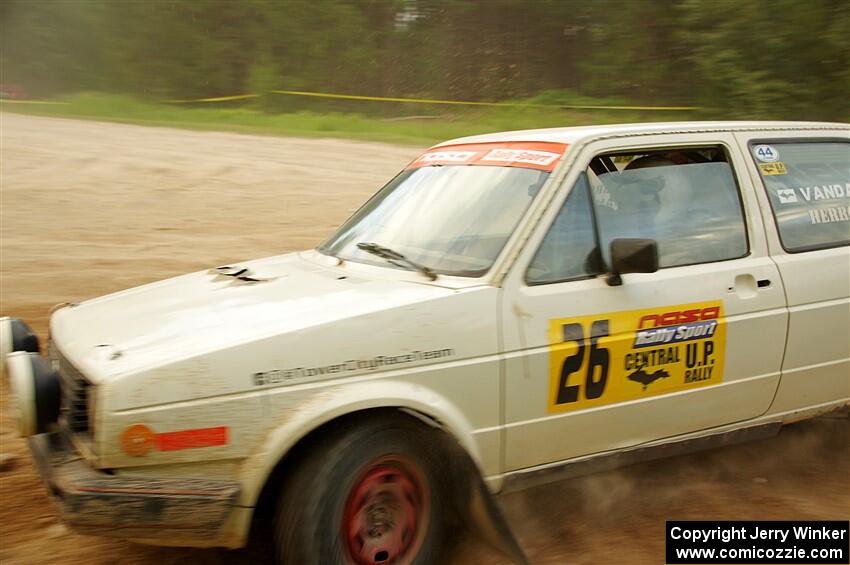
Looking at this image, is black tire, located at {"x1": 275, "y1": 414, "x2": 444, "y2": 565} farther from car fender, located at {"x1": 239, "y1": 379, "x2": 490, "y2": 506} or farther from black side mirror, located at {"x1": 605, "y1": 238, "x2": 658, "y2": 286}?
black side mirror, located at {"x1": 605, "y1": 238, "x2": 658, "y2": 286}

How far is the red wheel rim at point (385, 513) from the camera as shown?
129 inches

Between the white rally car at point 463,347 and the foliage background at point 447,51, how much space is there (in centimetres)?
1753

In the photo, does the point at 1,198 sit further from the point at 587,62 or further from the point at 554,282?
the point at 587,62

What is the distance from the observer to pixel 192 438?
10.0 feet

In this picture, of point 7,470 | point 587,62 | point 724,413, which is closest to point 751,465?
point 724,413

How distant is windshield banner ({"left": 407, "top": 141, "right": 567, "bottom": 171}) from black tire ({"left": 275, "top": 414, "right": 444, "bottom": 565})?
1.27 metres

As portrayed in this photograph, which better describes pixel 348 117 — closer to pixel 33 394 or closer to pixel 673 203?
pixel 673 203

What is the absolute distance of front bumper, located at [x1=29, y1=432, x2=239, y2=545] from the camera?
295cm

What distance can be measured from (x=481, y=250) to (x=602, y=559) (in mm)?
1355

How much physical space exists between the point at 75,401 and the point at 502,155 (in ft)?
6.81

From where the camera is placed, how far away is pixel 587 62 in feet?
102

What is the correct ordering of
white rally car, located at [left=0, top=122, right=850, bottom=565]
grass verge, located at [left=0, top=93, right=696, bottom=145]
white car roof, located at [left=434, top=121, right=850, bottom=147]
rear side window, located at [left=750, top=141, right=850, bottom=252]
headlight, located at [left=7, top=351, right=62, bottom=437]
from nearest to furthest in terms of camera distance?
white rally car, located at [left=0, top=122, right=850, bottom=565] → headlight, located at [left=7, top=351, right=62, bottom=437] → white car roof, located at [left=434, top=121, right=850, bottom=147] → rear side window, located at [left=750, top=141, right=850, bottom=252] → grass verge, located at [left=0, top=93, right=696, bottom=145]

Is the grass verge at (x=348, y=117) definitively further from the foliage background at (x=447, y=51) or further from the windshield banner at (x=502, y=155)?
the windshield banner at (x=502, y=155)

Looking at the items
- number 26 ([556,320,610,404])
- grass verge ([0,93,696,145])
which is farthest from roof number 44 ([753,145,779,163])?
grass verge ([0,93,696,145])
